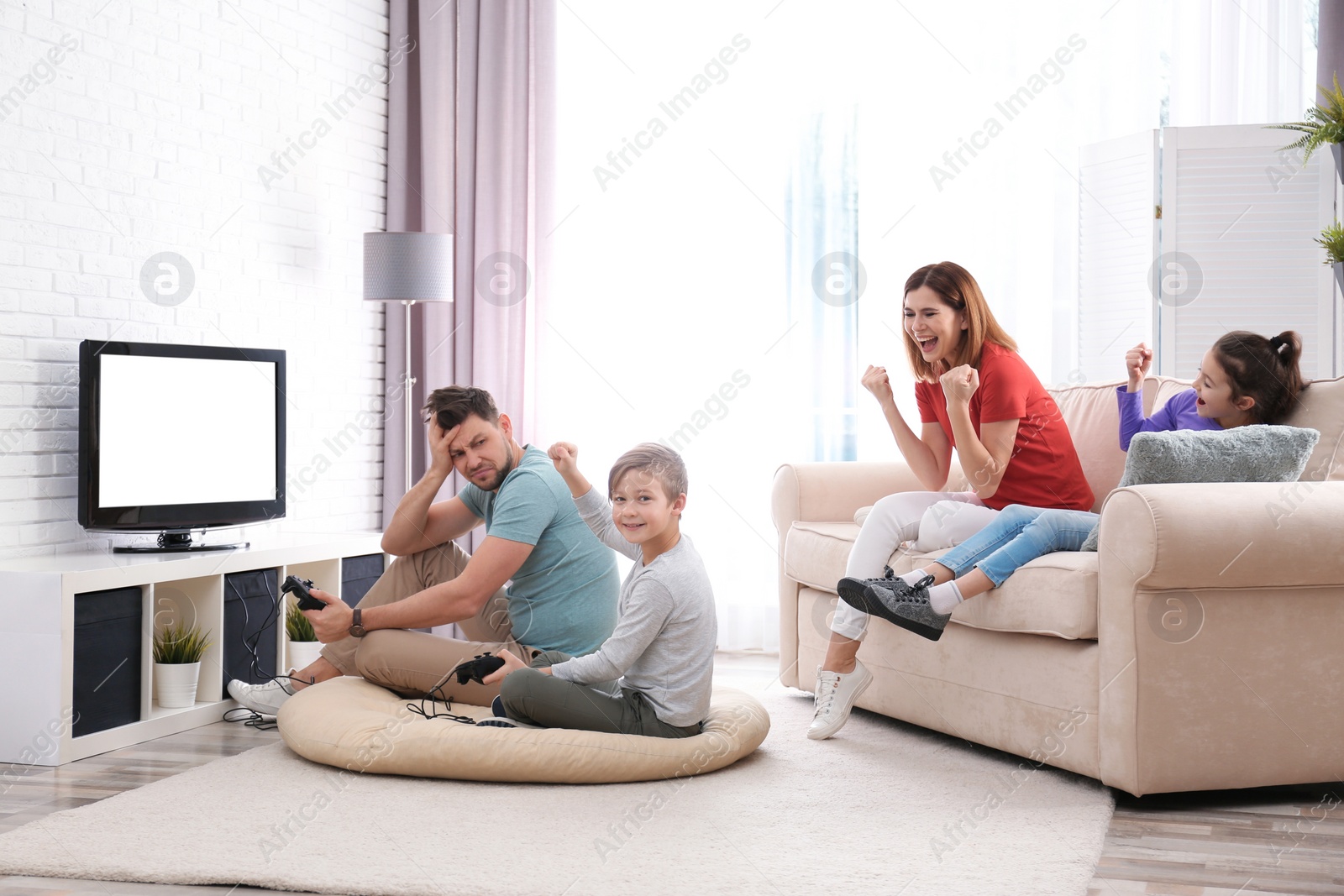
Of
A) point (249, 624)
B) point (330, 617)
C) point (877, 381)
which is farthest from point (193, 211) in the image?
point (877, 381)

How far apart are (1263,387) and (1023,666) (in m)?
0.85

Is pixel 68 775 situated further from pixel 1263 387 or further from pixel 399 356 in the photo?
pixel 1263 387

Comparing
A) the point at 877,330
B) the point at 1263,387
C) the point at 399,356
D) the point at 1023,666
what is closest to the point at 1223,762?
the point at 1023,666

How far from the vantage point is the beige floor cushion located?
7.66 ft

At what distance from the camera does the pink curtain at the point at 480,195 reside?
14.9ft

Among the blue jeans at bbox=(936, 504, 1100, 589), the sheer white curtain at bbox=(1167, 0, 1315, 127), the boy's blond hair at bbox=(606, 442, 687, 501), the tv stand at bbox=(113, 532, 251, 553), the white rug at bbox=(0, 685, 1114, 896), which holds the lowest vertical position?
the white rug at bbox=(0, 685, 1114, 896)

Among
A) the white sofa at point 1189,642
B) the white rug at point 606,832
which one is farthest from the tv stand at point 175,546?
the white sofa at point 1189,642

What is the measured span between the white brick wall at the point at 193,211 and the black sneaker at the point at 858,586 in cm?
192

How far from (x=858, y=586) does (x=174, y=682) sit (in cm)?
174

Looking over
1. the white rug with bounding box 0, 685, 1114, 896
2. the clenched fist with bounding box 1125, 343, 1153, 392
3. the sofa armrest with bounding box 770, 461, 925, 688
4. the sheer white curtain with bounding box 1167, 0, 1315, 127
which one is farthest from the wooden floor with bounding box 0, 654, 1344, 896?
the sheer white curtain with bounding box 1167, 0, 1315, 127

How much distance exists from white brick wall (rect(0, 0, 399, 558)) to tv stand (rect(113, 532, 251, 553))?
0.15m

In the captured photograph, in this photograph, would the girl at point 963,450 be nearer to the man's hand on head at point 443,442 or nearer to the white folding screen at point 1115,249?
the man's hand on head at point 443,442

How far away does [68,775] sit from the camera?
8.39 ft

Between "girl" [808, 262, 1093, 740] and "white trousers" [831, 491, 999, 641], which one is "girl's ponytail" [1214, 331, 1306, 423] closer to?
"girl" [808, 262, 1093, 740]
